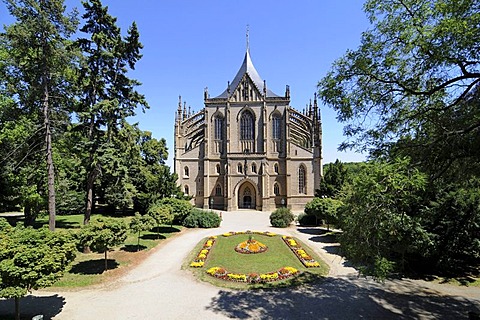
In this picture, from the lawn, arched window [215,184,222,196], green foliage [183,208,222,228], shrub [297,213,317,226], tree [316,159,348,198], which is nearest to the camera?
the lawn

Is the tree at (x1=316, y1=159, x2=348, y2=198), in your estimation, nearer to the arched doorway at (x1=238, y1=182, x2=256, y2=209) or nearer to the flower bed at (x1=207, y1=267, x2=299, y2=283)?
the arched doorway at (x1=238, y1=182, x2=256, y2=209)

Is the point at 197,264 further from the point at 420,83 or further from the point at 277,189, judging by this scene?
the point at 277,189

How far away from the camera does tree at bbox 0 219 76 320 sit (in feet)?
25.7

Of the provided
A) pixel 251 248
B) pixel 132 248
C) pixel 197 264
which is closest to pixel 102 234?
pixel 197 264

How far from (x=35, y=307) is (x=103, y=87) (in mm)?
13266

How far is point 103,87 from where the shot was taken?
58.7 ft

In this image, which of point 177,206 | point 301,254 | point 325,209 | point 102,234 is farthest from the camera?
point 177,206

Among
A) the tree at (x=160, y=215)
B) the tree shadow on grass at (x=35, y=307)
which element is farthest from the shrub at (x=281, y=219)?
the tree shadow on grass at (x=35, y=307)

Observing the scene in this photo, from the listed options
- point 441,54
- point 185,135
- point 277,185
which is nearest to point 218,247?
point 441,54

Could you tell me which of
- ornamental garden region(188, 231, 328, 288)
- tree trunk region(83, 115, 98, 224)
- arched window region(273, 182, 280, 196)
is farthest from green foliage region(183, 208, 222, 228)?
arched window region(273, 182, 280, 196)

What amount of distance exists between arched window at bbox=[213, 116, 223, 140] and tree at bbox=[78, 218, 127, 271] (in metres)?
29.5

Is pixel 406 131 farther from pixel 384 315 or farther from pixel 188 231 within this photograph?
pixel 188 231

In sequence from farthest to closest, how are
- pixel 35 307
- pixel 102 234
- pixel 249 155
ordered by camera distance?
pixel 249 155, pixel 102 234, pixel 35 307

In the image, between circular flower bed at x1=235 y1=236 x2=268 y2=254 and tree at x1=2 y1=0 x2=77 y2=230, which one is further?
circular flower bed at x1=235 y1=236 x2=268 y2=254
